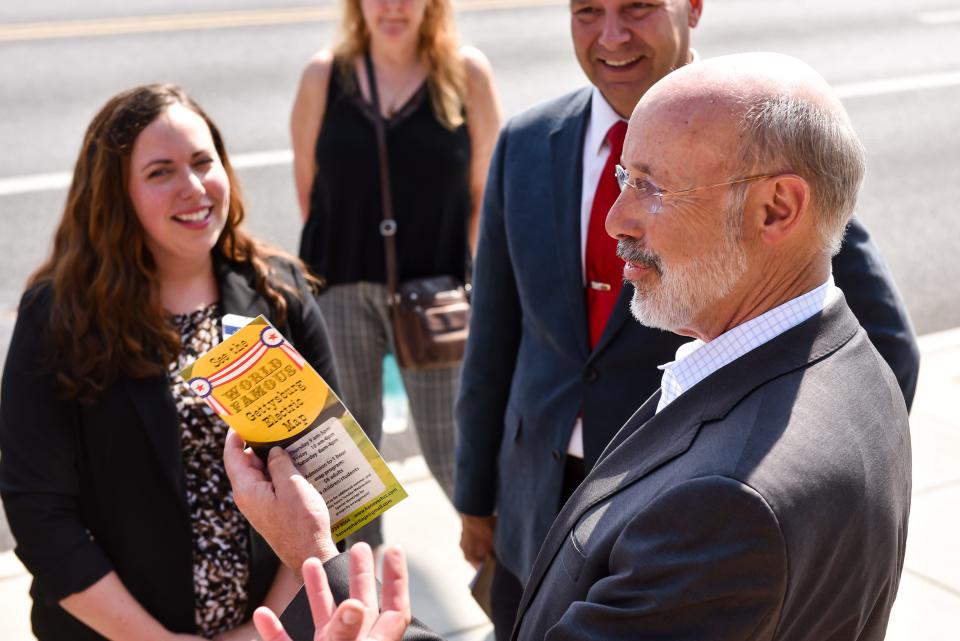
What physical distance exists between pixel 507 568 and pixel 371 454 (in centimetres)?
117

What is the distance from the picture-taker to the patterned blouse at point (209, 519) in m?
3.01

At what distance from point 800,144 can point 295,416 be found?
1022 mm

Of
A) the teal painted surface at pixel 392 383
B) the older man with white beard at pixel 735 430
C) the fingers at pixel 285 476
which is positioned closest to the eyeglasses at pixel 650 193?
the older man with white beard at pixel 735 430

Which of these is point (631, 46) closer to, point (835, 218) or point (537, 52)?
point (835, 218)

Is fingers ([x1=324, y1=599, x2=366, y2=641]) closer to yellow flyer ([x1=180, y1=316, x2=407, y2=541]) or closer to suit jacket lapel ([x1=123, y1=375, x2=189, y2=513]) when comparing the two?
yellow flyer ([x1=180, y1=316, x2=407, y2=541])

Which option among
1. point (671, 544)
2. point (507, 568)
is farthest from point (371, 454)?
point (507, 568)

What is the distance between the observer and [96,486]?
298cm

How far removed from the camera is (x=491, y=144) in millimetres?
4648

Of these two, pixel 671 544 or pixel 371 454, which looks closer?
pixel 671 544

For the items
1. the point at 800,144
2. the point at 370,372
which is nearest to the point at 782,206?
the point at 800,144

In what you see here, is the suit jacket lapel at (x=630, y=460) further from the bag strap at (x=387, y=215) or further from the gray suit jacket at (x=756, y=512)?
the bag strap at (x=387, y=215)

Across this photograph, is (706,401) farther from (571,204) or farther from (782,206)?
(571,204)

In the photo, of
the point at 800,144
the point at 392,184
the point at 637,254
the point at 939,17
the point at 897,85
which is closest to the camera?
the point at 800,144

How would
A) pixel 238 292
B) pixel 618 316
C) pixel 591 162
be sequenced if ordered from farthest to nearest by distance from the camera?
pixel 238 292 < pixel 591 162 < pixel 618 316
